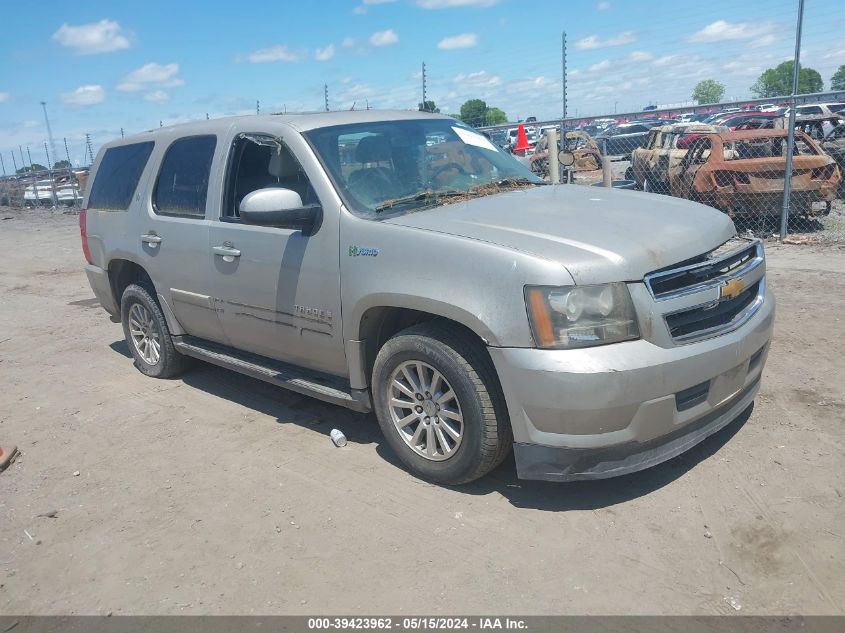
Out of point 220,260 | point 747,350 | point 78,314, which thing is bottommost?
point 78,314

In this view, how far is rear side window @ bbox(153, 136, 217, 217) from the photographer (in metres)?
4.98

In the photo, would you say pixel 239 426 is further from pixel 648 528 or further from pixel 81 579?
pixel 648 528

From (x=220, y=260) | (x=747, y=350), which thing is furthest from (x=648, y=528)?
(x=220, y=260)

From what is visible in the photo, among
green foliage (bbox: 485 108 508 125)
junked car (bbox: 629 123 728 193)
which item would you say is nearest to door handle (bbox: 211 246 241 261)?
junked car (bbox: 629 123 728 193)

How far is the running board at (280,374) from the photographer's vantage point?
4145 mm

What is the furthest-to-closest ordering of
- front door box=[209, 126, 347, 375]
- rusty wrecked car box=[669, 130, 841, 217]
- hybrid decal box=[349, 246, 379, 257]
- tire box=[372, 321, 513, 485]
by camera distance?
rusty wrecked car box=[669, 130, 841, 217]
front door box=[209, 126, 347, 375]
hybrid decal box=[349, 246, 379, 257]
tire box=[372, 321, 513, 485]

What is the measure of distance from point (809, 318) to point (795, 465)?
Result: 2.93 meters

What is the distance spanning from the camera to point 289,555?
333 centimetres

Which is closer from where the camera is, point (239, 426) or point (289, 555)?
point (289, 555)

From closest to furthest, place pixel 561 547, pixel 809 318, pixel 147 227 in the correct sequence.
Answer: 1. pixel 561 547
2. pixel 147 227
3. pixel 809 318

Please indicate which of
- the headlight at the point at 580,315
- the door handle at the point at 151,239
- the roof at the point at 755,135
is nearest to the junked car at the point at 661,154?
the roof at the point at 755,135

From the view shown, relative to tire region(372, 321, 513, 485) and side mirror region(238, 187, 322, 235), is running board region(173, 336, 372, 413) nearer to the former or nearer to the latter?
tire region(372, 321, 513, 485)

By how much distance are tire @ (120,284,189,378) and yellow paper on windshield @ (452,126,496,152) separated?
8.86 ft

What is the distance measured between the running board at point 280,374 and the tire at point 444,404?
212 millimetres
